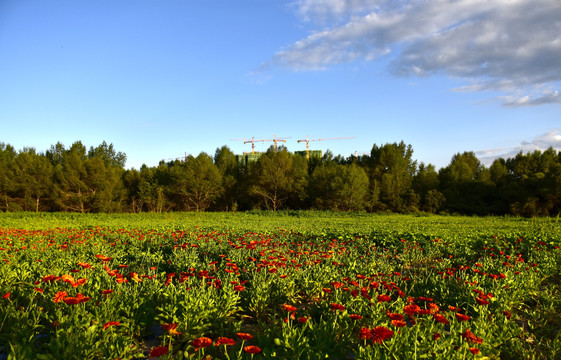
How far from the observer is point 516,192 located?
39250mm

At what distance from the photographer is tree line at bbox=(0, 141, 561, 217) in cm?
4425

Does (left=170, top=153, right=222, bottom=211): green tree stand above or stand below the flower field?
above

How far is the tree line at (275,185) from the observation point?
4425 centimetres

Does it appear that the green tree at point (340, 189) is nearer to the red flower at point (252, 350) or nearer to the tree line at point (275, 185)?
the tree line at point (275, 185)

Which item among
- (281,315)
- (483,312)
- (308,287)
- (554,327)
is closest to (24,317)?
(281,315)

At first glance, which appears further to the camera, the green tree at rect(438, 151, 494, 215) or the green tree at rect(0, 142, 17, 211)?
the green tree at rect(0, 142, 17, 211)

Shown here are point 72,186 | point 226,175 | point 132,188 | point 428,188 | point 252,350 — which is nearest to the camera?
point 252,350

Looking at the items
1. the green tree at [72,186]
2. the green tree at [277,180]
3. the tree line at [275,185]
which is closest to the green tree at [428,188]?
the tree line at [275,185]

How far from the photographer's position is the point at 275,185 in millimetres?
48844

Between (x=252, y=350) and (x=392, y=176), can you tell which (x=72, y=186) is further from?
→ (x=252, y=350)

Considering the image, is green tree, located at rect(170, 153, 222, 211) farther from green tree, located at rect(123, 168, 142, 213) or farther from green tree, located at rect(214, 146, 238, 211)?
green tree, located at rect(123, 168, 142, 213)

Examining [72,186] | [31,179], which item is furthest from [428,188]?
[31,179]

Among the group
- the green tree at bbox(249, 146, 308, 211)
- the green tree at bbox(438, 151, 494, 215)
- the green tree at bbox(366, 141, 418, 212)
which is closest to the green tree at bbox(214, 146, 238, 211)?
the green tree at bbox(249, 146, 308, 211)

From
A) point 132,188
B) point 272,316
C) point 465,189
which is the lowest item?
point 272,316
